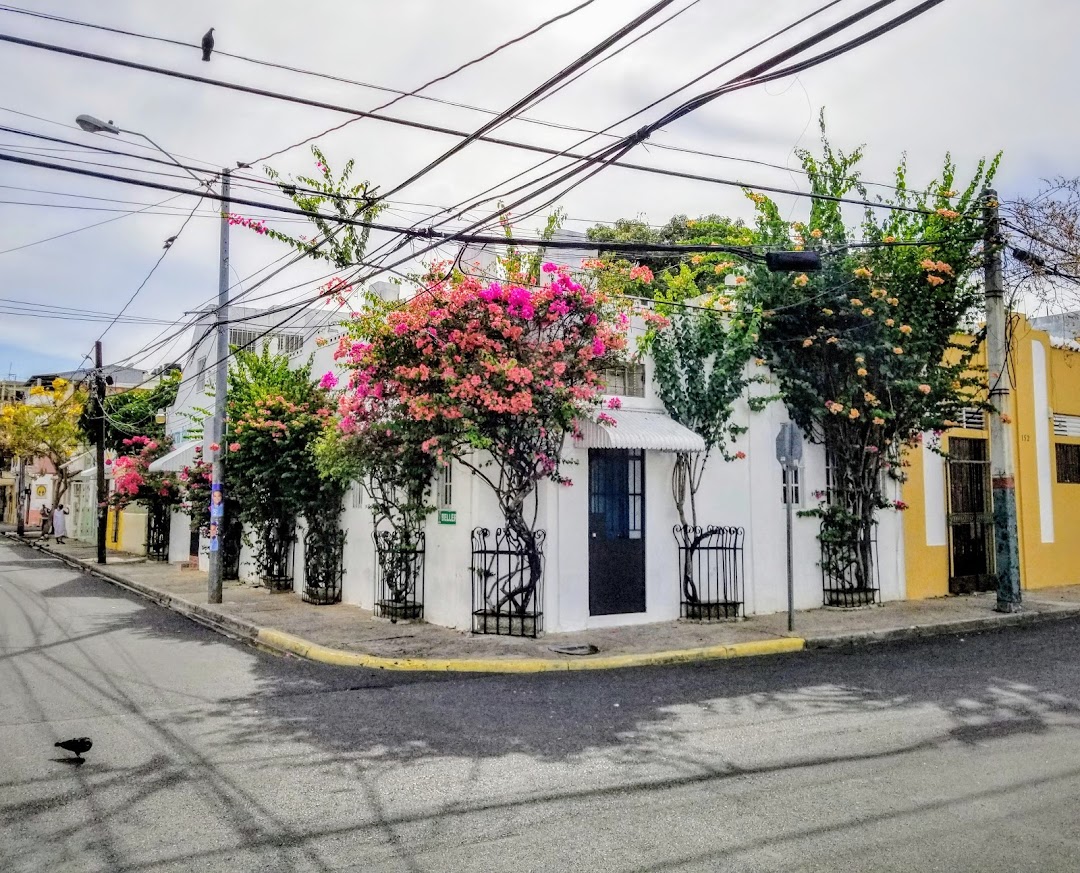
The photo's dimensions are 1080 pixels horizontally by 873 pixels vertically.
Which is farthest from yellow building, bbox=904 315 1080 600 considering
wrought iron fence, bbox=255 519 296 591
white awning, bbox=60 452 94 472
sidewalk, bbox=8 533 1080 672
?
white awning, bbox=60 452 94 472

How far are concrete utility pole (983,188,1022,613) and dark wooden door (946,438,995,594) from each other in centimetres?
220

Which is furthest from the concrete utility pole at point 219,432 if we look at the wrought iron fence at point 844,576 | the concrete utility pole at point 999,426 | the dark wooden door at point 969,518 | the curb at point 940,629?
the dark wooden door at point 969,518

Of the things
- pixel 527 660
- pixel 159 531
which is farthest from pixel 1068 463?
pixel 159 531

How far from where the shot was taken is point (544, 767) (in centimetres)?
573

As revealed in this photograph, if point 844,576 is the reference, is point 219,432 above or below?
above

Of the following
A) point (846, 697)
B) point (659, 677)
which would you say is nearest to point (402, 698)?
point (659, 677)

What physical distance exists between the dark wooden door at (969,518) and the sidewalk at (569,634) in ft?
2.70

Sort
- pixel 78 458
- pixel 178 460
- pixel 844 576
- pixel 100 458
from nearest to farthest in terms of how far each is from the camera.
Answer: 1. pixel 844 576
2. pixel 178 460
3. pixel 100 458
4. pixel 78 458

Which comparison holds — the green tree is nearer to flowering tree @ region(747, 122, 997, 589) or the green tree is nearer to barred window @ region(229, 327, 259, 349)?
barred window @ region(229, 327, 259, 349)

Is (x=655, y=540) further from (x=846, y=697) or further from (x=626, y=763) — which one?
(x=626, y=763)

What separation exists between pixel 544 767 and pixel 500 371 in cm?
559

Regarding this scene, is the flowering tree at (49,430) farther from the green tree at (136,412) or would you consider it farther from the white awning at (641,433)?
the white awning at (641,433)

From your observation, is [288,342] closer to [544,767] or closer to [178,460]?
[178,460]

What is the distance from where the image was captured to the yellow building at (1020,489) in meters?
15.2
